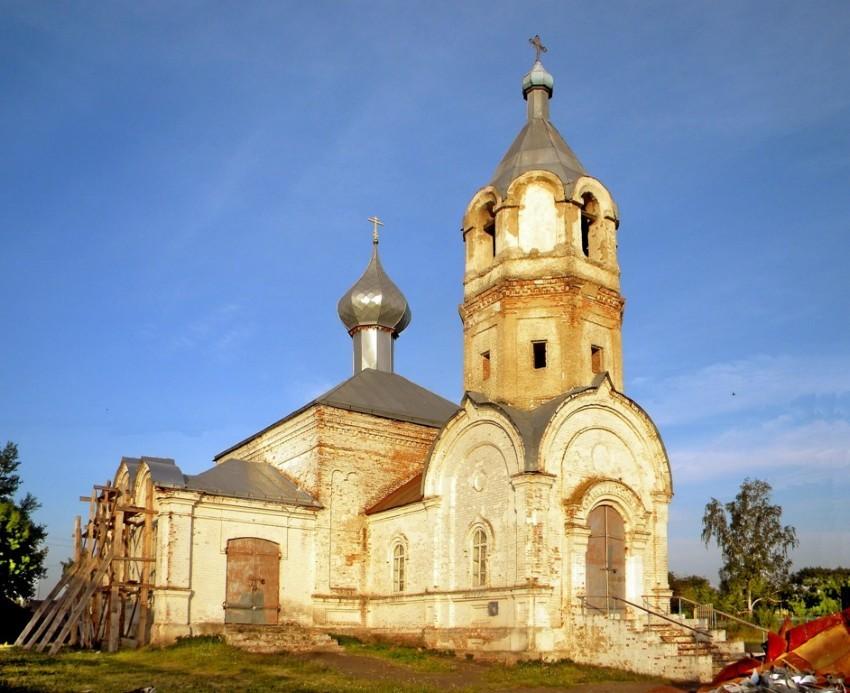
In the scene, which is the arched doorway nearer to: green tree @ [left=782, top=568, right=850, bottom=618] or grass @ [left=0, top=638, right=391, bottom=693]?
grass @ [left=0, top=638, right=391, bottom=693]

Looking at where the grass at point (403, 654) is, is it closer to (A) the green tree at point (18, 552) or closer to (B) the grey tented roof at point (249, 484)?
(B) the grey tented roof at point (249, 484)

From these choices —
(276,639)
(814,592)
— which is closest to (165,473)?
(276,639)

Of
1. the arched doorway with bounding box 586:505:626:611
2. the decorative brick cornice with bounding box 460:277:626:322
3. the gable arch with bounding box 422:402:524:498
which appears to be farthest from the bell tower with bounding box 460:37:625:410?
the arched doorway with bounding box 586:505:626:611

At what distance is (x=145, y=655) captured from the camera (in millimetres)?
18297

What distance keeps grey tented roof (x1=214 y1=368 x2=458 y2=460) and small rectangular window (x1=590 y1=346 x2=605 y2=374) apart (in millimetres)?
6203

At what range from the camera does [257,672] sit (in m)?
15.7

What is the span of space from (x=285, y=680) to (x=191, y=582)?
254 inches

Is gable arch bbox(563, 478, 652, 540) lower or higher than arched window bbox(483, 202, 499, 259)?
lower

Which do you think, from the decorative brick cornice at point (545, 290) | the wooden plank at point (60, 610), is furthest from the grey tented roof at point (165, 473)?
the decorative brick cornice at point (545, 290)

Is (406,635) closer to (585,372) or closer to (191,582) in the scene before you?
(191,582)

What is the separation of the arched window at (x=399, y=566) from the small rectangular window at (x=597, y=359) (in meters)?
6.25

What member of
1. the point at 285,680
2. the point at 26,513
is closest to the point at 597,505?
the point at 285,680

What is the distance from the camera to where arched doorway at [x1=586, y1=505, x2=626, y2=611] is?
17938 mm

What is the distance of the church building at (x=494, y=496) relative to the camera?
57.7 ft
